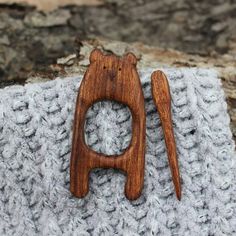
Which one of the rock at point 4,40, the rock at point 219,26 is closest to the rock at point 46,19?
the rock at point 4,40

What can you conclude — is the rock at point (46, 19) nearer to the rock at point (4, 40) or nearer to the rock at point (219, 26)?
the rock at point (4, 40)

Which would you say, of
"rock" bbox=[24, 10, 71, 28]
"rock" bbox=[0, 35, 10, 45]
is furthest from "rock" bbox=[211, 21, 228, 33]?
"rock" bbox=[0, 35, 10, 45]

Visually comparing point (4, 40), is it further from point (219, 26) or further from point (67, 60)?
point (219, 26)

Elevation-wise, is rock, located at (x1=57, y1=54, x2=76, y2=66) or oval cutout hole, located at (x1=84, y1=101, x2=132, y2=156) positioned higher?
rock, located at (x1=57, y1=54, x2=76, y2=66)

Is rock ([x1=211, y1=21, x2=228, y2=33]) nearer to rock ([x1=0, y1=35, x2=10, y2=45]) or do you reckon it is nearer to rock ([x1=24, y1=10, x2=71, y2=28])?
rock ([x1=24, y1=10, x2=71, y2=28])

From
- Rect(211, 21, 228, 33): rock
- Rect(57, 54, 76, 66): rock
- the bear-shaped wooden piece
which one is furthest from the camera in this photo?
Rect(211, 21, 228, 33): rock

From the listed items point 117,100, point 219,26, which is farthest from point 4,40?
point 219,26

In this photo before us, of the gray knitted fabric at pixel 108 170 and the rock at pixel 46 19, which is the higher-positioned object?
the rock at pixel 46 19
